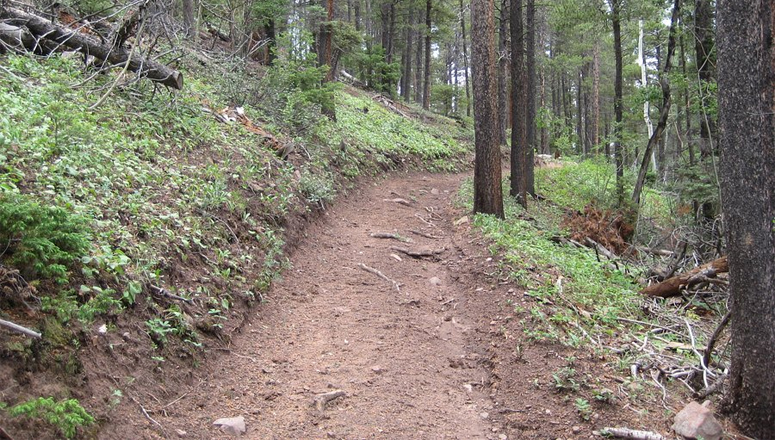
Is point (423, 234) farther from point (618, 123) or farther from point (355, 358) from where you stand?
point (618, 123)

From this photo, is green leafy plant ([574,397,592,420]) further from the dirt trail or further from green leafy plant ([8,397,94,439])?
green leafy plant ([8,397,94,439])

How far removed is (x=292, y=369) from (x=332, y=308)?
1.56 m

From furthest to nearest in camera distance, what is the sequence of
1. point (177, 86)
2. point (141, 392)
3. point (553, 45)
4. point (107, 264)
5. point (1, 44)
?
point (553, 45) < point (177, 86) < point (1, 44) < point (107, 264) < point (141, 392)

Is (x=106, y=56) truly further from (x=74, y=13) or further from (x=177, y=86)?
(x=74, y=13)

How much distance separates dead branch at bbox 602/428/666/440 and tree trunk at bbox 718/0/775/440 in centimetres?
79

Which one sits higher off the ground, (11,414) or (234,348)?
(11,414)

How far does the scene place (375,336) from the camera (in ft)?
19.2

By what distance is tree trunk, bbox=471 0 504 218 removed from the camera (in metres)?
10.2

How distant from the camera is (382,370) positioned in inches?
202

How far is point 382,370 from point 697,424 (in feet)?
8.86

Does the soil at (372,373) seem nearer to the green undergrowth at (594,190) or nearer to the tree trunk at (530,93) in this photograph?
the green undergrowth at (594,190)

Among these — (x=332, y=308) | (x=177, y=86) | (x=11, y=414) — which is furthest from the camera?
(x=177, y=86)

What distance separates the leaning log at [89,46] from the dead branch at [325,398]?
255 inches

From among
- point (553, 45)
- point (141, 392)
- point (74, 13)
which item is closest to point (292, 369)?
point (141, 392)
